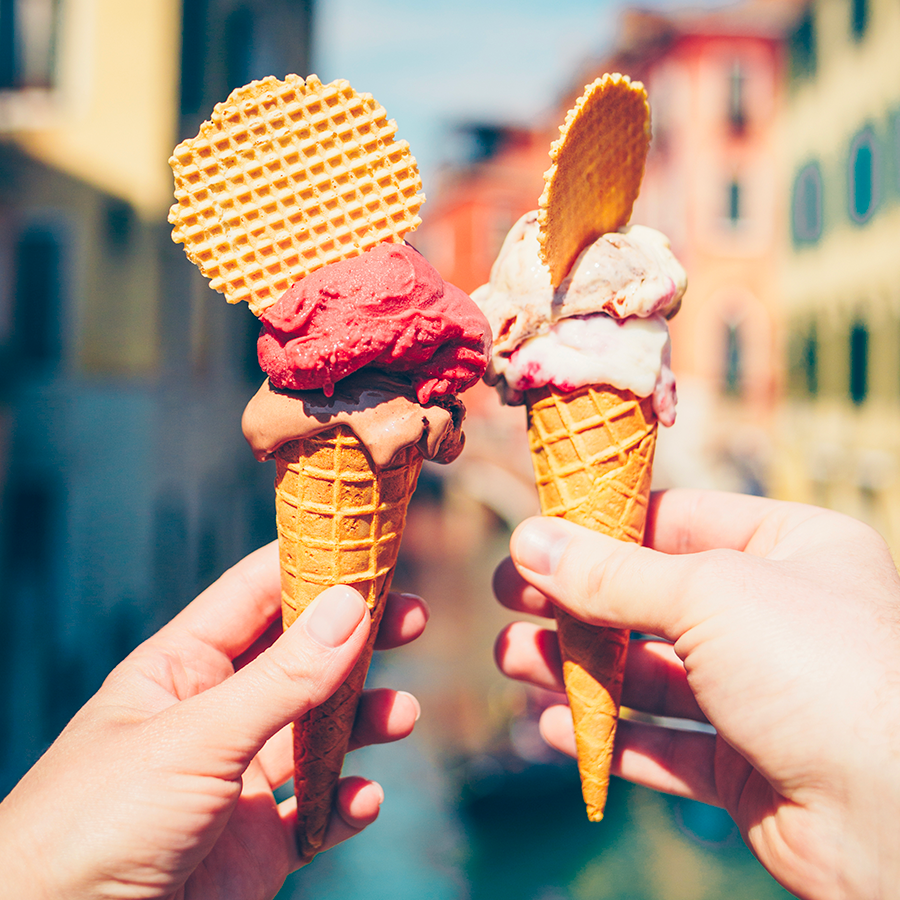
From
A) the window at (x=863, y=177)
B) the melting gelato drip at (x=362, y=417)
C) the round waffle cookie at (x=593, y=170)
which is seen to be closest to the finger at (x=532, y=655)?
the melting gelato drip at (x=362, y=417)

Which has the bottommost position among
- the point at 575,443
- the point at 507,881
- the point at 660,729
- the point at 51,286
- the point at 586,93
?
the point at 507,881

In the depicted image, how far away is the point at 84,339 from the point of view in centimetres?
903

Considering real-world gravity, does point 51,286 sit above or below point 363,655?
above

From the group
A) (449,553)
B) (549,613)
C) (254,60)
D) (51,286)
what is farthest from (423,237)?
(549,613)

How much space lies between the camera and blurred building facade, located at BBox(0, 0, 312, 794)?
8.51m

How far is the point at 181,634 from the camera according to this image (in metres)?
2.48

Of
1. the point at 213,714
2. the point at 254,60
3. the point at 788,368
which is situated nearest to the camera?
the point at 213,714

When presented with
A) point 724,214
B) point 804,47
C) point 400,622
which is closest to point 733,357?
point 724,214

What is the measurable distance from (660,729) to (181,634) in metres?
1.80

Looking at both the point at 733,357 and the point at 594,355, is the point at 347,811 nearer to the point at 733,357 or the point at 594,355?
the point at 594,355

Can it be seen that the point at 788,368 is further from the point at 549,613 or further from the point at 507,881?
the point at 549,613

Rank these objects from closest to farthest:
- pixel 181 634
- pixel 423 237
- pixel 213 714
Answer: pixel 213 714 < pixel 181 634 < pixel 423 237

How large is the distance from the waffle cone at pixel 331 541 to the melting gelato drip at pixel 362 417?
5 centimetres

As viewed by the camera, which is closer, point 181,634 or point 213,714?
point 213,714
